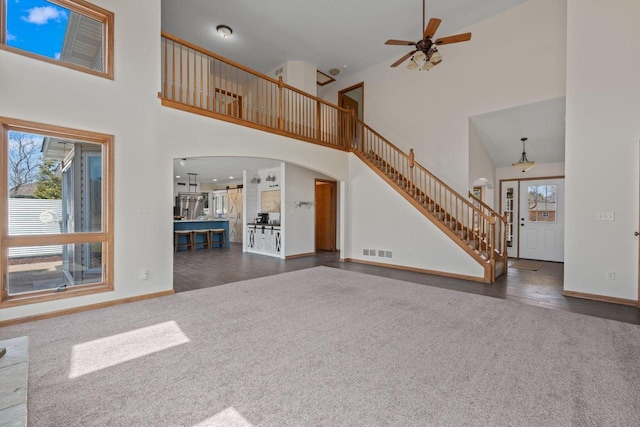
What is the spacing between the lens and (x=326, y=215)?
9.15m

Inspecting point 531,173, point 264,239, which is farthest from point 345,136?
point 531,173

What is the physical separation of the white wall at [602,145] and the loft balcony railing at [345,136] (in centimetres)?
121

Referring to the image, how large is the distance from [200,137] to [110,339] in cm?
296

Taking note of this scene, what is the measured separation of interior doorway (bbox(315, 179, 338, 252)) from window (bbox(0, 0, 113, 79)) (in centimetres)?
593

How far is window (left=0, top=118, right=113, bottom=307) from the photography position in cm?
311

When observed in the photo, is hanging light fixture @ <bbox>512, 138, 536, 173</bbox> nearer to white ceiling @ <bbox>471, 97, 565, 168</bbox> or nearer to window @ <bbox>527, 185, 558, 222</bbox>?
white ceiling @ <bbox>471, 97, 565, 168</bbox>

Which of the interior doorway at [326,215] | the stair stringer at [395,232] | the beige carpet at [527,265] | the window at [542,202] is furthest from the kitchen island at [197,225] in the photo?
the window at [542,202]

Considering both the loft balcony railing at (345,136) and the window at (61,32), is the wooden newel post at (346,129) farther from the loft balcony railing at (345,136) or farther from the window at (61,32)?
the window at (61,32)

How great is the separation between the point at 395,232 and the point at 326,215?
321cm

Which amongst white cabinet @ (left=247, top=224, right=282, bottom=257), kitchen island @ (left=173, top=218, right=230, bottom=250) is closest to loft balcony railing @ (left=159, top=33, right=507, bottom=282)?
white cabinet @ (left=247, top=224, right=282, bottom=257)

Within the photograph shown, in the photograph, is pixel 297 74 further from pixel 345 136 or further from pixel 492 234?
pixel 492 234

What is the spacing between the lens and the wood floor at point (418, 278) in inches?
147

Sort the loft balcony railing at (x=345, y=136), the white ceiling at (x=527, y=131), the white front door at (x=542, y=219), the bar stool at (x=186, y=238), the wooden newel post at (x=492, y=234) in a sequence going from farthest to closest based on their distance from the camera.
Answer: the bar stool at (x=186, y=238)
the white front door at (x=542, y=219)
the white ceiling at (x=527, y=131)
the loft balcony railing at (x=345, y=136)
the wooden newel post at (x=492, y=234)

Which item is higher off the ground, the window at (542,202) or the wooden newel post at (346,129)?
the wooden newel post at (346,129)
